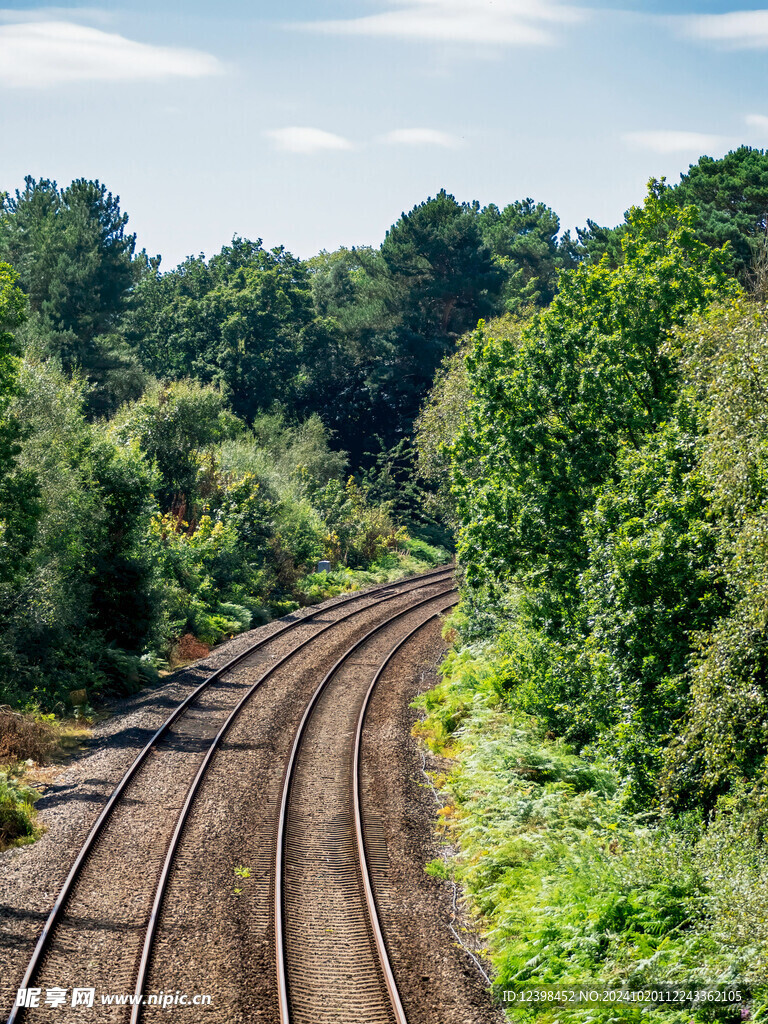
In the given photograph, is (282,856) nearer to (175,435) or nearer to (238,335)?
(175,435)

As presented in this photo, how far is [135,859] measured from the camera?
1277 centimetres

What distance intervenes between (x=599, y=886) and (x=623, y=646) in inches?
132

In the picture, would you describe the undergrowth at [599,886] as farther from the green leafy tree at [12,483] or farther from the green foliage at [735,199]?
the green foliage at [735,199]

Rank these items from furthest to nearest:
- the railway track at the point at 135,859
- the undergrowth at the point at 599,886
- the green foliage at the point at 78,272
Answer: the green foliage at the point at 78,272 → the railway track at the point at 135,859 → the undergrowth at the point at 599,886

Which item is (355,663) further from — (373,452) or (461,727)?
(373,452)

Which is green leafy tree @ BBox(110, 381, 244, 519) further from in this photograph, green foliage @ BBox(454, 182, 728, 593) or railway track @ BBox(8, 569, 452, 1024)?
green foliage @ BBox(454, 182, 728, 593)

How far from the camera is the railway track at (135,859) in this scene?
9812 millimetres

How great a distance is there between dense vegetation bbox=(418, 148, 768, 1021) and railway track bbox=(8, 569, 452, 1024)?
13.7 ft

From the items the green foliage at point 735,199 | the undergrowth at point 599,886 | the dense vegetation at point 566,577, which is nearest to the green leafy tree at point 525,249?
the green foliage at point 735,199

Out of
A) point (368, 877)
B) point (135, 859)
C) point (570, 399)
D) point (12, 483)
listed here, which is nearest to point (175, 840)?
point (135, 859)

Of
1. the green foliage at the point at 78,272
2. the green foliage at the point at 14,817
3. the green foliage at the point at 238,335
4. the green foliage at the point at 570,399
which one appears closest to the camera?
the green foliage at the point at 14,817

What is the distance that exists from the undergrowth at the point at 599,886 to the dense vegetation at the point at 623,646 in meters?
0.03

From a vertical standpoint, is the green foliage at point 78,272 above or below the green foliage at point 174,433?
above

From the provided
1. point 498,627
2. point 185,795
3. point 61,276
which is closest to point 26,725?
point 185,795
